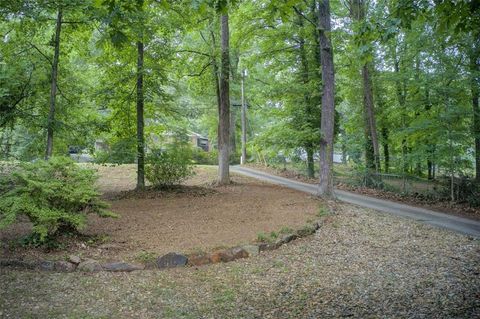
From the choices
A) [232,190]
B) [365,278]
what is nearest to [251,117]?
[232,190]

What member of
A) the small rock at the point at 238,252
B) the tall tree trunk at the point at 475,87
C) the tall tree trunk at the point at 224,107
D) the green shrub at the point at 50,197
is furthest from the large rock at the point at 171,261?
the tall tree trunk at the point at 475,87

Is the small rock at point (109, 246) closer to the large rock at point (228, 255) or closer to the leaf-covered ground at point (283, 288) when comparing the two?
the leaf-covered ground at point (283, 288)

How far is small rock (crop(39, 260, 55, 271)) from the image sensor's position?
19.6 feet

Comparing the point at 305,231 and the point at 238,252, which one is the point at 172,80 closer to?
the point at 305,231

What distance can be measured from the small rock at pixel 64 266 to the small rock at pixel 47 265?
60 millimetres

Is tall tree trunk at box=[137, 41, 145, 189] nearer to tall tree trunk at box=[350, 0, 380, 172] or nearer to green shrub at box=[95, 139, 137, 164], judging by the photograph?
green shrub at box=[95, 139, 137, 164]

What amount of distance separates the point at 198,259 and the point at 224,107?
9.02 metres

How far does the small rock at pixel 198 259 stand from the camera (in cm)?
641

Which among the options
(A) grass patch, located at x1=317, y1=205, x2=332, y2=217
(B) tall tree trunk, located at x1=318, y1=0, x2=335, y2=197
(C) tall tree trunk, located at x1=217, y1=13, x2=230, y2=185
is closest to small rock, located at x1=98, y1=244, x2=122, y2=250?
(A) grass patch, located at x1=317, y1=205, x2=332, y2=217

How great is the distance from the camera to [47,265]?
5.98 m

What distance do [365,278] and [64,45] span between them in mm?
10893

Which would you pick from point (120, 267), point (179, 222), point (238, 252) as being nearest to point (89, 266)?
point (120, 267)

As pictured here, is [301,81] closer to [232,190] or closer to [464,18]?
[232,190]

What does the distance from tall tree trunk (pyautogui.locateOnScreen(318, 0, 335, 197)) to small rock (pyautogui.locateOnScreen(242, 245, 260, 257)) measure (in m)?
5.76
